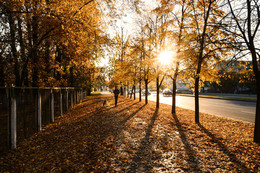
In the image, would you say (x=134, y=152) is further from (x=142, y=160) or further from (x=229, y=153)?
(x=229, y=153)

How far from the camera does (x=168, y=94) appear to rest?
35219mm

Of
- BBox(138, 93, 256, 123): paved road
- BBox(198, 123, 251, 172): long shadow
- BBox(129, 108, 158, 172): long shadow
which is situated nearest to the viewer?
BBox(129, 108, 158, 172): long shadow

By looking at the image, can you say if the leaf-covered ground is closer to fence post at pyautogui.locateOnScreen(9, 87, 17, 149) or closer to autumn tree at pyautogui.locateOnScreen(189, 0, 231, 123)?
fence post at pyautogui.locateOnScreen(9, 87, 17, 149)

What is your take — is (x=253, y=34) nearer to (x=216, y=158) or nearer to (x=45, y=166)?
(x=216, y=158)

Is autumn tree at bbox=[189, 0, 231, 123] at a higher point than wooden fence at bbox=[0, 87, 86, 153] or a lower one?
higher

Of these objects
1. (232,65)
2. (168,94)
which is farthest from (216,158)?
(168,94)

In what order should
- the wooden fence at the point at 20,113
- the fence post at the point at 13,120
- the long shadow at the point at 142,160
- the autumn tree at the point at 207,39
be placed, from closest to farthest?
the long shadow at the point at 142,160 → the wooden fence at the point at 20,113 → the fence post at the point at 13,120 → the autumn tree at the point at 207,39

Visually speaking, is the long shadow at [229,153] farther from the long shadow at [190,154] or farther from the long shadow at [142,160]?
the long shadow at [142,160]

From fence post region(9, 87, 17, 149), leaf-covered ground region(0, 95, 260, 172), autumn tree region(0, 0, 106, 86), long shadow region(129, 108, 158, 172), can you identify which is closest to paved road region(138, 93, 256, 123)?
leaf-covered ground region(0, 95, 260, 172)

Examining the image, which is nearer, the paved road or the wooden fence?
the wooden fence

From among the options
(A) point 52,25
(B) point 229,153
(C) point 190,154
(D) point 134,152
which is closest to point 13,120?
(D) point 134,152

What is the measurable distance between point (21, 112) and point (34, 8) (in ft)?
16.6

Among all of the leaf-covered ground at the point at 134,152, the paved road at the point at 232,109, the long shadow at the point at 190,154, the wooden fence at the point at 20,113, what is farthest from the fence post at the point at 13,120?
the paved road at the point at 232,109

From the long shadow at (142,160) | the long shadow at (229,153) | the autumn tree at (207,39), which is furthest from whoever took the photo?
the autumn tree at (207,39)
